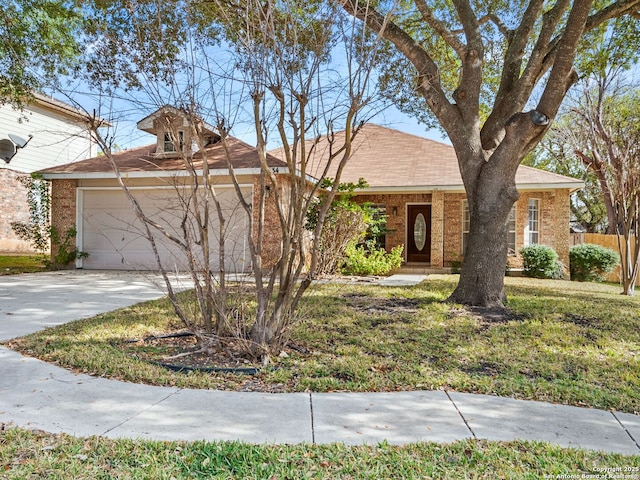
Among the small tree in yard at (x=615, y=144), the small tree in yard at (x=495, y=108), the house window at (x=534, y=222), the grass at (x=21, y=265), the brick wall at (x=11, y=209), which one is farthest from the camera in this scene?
the brick wall at (x=11, y=209)

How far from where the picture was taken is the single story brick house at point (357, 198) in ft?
42.3

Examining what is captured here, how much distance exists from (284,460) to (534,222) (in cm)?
1447

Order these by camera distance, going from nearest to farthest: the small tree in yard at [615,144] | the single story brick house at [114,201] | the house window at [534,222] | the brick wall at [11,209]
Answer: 1. the small tree in yard at [615,144]
2. the single story brick house at [114,201]
3. the house window at [534,222]
4. the brick wall at [11,209]

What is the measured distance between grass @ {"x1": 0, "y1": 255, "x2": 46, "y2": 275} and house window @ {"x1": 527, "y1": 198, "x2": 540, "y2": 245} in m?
15.3

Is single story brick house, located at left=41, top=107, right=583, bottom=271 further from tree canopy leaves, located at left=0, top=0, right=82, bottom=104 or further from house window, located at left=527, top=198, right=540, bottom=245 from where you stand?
tree canopy leaves, located at left=0, top=0, right=82, bottom=104

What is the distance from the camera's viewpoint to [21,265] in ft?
46.8

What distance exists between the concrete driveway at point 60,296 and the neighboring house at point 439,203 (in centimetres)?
688

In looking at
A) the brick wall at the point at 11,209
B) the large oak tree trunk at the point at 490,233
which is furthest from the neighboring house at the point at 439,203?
the brick wall at the point at 11,209

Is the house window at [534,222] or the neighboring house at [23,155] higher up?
the neighboring house at [23,155]

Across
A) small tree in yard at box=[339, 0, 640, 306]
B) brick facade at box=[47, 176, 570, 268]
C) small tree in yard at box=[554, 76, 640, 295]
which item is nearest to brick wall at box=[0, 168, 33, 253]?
brick facade at box=[47, 176, 570, 268]

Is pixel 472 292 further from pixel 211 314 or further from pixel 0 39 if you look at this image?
pixel 0 39

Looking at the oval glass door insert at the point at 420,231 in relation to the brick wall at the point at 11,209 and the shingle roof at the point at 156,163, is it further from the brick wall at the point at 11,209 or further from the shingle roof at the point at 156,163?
the brick wall at the point at 11,209

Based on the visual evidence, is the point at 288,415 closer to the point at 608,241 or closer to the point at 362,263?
the point at 362,263

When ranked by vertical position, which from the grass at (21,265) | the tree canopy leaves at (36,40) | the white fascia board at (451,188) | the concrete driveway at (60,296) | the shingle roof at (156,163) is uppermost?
the tree canopy leaves at (36,40)
